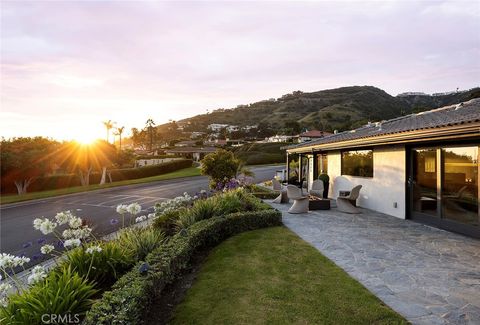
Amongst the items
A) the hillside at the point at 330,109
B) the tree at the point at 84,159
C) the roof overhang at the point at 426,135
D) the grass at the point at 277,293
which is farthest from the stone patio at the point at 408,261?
the hillside at the point at 330,109

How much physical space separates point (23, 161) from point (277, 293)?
117 ft

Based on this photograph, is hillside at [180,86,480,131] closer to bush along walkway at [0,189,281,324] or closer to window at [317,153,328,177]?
window at [317,153,328,177]

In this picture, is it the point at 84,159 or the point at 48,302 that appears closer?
the point at 48,302

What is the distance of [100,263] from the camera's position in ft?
15.9

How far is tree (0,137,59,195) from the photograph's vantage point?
1232 inches

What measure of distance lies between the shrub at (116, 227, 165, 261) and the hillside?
95811mm

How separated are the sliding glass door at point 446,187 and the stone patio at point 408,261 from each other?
42 centimetres

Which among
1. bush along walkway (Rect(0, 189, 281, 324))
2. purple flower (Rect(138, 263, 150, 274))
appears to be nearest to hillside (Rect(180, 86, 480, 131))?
bush along walkway (Rect(0, 189, 281, 324))

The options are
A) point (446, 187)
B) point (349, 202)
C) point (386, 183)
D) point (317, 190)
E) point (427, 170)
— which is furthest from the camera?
point (317, 190)

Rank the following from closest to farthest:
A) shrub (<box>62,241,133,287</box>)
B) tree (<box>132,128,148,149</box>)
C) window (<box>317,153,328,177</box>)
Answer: shrub (<box>62,241,133,287</box>) → window (<box>317,153,328,177</box>) → tree (<box>132,128,148,149</box>)

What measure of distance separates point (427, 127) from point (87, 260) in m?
8.57

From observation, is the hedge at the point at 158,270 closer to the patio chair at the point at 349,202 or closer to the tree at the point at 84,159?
the patio chair at the point at 349,202

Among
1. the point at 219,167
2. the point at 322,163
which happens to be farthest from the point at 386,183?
the point at 219,167

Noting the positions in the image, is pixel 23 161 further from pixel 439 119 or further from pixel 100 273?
pixel 439 119
